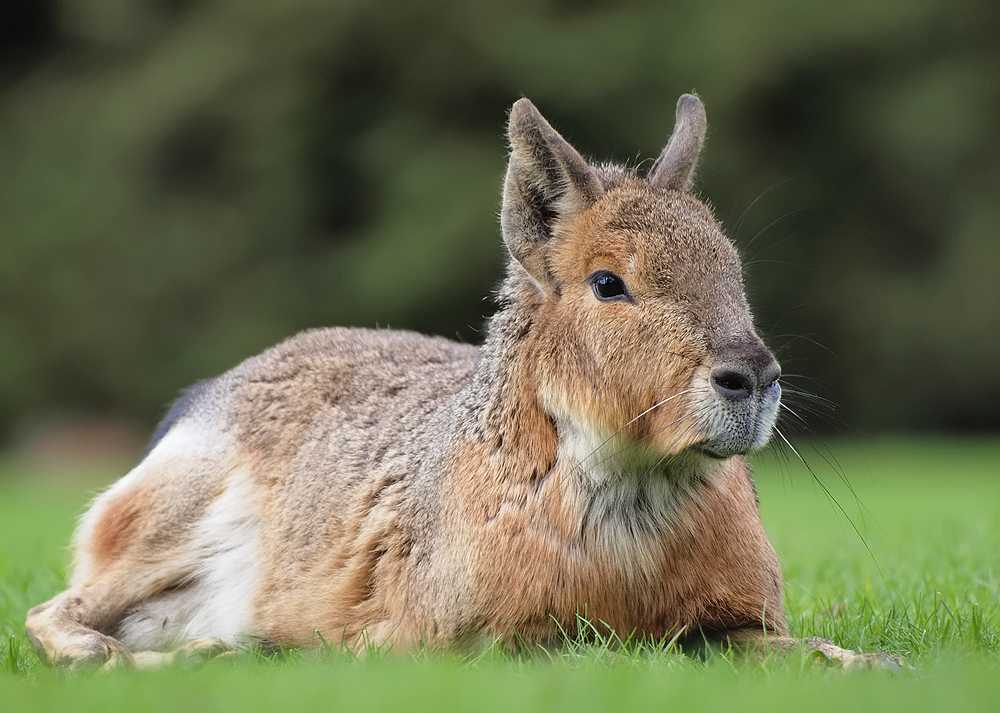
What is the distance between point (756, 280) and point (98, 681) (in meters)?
16.0

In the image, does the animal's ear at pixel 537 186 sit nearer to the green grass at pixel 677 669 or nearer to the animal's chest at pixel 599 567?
the animal's chest at pixel 599 567

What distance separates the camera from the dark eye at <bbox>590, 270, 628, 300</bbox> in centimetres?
470

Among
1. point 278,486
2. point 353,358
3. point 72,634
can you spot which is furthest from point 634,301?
point 72,634

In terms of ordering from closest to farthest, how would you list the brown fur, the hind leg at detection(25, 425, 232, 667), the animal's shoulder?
the brown fur
the hind leg at detection(25, 425, 232, 667)
the animal's shoulder

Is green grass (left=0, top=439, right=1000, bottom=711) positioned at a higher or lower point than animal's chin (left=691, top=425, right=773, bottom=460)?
lower

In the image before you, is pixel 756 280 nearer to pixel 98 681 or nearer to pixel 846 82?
pixel 846 82

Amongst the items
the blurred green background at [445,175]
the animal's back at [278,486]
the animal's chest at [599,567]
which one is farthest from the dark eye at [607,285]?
the blurred green background at [445,175]

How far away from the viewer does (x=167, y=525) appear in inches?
235

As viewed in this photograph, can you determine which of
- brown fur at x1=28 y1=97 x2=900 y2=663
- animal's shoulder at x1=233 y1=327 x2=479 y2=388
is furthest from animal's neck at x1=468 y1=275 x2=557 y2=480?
animal's shoulder at x1=233 y1=327 x2=479 y2=388

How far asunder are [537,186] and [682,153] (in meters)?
0.55

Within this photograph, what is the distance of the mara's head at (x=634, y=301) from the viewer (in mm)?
4363

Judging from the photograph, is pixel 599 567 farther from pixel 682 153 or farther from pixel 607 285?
pixel 682 153

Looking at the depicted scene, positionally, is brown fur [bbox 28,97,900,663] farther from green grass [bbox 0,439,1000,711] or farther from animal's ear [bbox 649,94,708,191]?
green grass [bbox 0,439,1000,711]

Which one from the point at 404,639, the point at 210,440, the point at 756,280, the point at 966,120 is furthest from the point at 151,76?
the point at 404,639
